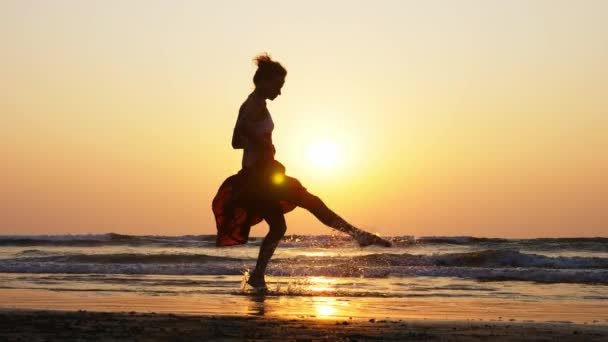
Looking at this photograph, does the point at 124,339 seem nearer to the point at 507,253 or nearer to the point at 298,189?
the point at 298,189

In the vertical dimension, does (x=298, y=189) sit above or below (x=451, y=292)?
above

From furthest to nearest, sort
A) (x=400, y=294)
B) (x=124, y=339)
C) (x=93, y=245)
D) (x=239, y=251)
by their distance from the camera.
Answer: (x=93, y=245), (x=239, y=251), (x=400, y=294), (x=124, y=339)

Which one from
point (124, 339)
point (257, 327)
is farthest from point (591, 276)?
point (124, 339)

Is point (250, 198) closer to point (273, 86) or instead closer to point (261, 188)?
point (261, 188)

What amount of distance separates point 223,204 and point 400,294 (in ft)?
9.87

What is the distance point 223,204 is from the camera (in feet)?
31.8

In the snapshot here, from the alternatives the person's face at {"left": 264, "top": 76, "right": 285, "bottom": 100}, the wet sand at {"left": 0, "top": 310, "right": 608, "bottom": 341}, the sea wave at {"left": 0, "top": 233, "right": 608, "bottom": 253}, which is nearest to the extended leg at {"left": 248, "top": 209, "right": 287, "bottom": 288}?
the person's face at {"left": 264, "top": 76, "right": 285, "bottom": 100}

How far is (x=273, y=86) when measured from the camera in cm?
938

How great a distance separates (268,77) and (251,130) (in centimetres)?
56

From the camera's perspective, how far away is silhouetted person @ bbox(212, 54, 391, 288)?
30.6 ft

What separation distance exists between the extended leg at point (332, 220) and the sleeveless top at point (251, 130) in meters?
0.65

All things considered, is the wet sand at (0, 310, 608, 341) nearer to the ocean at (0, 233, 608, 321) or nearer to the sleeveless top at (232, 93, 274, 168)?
the ocean at (0, 233, 608, 321)

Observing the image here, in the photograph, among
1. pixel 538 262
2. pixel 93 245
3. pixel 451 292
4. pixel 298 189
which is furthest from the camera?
pixel 93 245

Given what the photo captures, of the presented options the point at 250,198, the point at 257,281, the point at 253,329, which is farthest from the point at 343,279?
the point at 253,329
